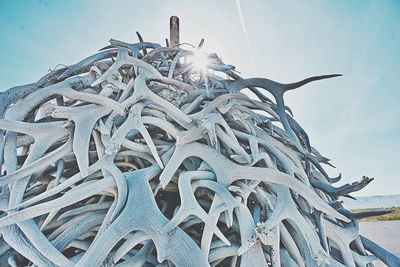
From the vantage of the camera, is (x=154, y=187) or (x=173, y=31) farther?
(x=173, y=31)

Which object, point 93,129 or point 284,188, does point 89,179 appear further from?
point 284,188

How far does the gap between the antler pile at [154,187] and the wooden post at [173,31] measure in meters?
0.43

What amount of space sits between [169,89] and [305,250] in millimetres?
349

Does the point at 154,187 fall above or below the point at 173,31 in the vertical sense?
below

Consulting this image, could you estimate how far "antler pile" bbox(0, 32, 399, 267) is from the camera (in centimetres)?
35

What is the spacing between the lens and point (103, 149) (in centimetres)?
43

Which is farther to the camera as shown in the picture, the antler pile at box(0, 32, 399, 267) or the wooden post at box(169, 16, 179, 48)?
the wooden post at box(169, 16, 179, 48)

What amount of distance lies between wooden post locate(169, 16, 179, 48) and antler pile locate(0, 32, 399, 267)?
1.39 feet

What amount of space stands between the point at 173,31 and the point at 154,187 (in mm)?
699

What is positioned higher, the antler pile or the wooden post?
the wooden post

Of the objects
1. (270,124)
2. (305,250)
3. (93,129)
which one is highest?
(270,124)

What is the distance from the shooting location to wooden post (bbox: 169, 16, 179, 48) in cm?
97

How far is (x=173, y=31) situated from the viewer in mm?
988

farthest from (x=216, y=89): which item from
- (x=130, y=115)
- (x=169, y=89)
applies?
(x=130, y=115)
